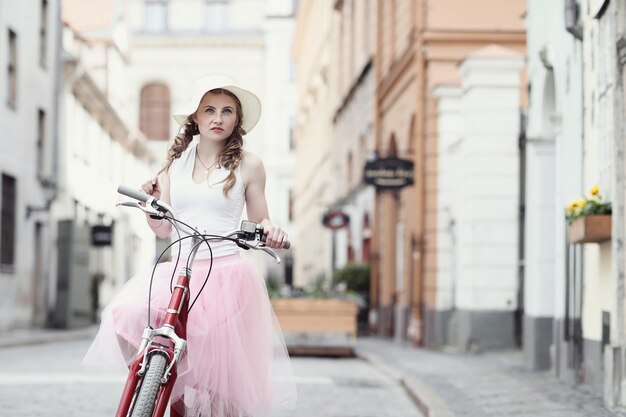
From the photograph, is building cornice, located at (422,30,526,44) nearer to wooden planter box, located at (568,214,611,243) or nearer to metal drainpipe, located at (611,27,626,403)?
wooden planter box, located at (568,214,611,243)

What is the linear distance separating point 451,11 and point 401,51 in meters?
3.01

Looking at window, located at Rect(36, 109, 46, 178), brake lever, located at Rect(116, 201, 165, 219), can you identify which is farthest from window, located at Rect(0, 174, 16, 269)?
brake lever, located at Rect(116, 201, 165, 219)

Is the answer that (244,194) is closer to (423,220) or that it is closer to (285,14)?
(423,220)

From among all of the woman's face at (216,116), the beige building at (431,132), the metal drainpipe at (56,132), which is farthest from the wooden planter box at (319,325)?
the woman's face at (216,116)

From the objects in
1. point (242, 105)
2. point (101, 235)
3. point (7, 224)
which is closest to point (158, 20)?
point (101, 235)

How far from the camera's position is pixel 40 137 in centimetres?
2716

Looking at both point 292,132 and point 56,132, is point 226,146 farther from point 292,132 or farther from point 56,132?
point 292,132

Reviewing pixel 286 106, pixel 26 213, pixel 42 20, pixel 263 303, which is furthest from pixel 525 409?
pixel 286 106

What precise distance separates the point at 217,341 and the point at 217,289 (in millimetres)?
210

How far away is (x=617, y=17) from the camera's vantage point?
8.87 m

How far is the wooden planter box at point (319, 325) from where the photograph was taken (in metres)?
17.2

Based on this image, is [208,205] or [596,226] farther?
[596,226]

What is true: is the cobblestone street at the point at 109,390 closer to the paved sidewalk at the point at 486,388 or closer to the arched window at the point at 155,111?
the paved sidewalk at the point at 486,388

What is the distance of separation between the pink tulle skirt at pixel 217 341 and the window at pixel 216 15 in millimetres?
61017
